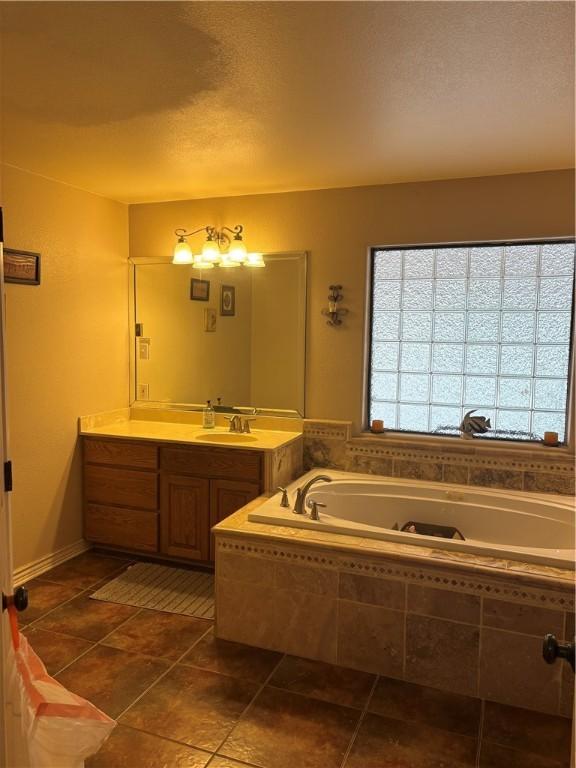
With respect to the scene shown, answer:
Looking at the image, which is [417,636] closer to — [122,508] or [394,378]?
[394,378]

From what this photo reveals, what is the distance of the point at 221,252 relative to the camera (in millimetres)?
3730

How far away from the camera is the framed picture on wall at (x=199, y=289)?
3840mm

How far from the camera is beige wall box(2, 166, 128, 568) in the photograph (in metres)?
Answer: 3.09

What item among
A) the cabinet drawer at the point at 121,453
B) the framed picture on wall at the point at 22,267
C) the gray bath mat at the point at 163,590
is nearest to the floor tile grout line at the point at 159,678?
the gray bath mat at the point at 163,590

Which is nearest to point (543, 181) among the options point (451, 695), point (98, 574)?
point (451, 695)

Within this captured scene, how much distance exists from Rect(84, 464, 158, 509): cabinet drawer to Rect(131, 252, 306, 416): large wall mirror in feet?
2.23

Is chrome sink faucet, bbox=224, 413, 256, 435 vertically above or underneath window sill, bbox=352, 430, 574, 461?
above

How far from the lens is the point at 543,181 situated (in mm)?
3033

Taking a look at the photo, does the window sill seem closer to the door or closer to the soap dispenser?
the soap dispenser

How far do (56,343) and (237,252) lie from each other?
1.23 m

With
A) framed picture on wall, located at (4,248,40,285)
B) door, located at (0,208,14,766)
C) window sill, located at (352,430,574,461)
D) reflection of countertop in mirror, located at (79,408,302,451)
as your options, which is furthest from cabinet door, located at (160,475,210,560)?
door, located at (0,208,14,766)

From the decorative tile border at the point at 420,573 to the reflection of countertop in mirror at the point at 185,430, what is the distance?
2.36 feet

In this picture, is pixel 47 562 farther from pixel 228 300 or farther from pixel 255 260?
pixel 255 260

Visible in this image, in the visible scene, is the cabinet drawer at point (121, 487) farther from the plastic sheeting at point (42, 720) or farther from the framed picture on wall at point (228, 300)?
the plastic sheeting at point (42, 720)
